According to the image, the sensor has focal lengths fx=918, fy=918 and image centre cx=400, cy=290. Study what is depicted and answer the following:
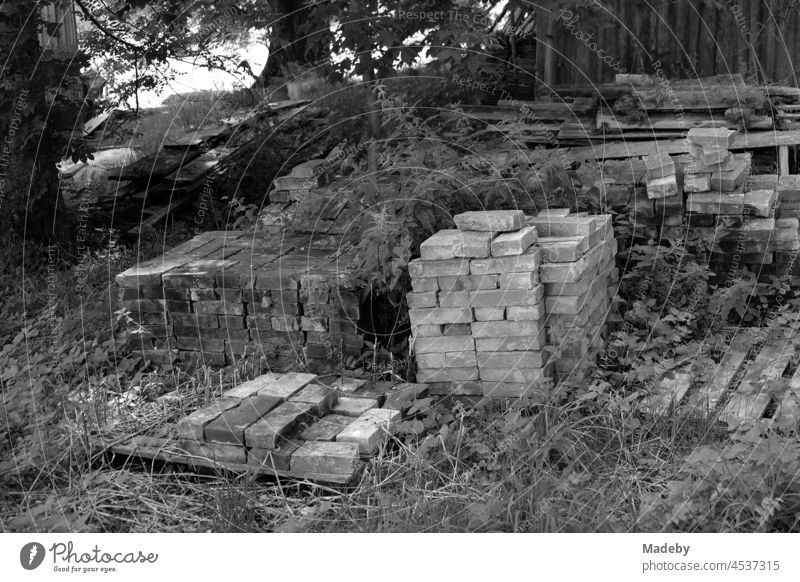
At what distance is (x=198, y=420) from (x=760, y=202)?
4.23 meters

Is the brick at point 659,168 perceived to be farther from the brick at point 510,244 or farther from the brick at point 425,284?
the brick at point 425,284

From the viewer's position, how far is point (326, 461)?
4.57 m

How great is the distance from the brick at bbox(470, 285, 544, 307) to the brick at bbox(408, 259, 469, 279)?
Result: 158 mm

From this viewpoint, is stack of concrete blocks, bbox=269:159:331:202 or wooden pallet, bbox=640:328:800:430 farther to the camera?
stack of concrete blocks, bbox=269:159:331:202

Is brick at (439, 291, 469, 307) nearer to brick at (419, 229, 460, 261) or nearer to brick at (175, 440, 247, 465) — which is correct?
brick at (419, 229, 460, 261)

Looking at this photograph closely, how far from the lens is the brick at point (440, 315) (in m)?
5.34

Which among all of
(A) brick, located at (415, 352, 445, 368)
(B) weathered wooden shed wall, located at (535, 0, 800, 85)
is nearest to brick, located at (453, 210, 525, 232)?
(A) brick, located at (415, 352, 445, 368)

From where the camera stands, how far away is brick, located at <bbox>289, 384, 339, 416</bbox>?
16.8 feet

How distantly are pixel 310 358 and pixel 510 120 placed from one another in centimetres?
325

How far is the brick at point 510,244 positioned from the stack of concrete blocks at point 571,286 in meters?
0.21

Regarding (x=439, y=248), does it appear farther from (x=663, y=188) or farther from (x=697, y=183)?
(x=697, y=183)

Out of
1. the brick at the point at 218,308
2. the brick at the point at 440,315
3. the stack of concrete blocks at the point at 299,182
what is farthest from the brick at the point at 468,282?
the stack of concrete blocks at the point at 299,182

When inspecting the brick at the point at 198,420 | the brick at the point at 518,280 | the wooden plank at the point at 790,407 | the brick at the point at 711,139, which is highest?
the brick at the point at 711,139

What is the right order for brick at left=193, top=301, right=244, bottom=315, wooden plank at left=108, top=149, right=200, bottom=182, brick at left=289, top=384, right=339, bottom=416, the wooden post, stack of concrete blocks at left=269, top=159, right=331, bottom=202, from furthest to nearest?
wooden plank at left=108, top=149, right=200, bottom=182
the wooden post
stack of concrete blocks at left=269, top=159, right=331, bottom=202
brick at left=193, top=301, right=244, bottom=315
brick at left=289, top=384, right=339, bottom=416
